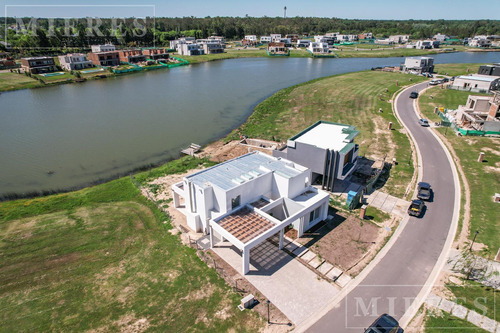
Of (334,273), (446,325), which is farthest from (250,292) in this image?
(446,325)

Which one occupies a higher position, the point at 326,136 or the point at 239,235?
the point at 326,136

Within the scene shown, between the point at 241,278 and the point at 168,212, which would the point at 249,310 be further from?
the point at 168,212

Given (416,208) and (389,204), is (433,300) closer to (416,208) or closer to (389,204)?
(416,208)

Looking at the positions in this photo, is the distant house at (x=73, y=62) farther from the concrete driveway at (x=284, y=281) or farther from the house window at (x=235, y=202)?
the concrete driveway at (x=284, y=281)

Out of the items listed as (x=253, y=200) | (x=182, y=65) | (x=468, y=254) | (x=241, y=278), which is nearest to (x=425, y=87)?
(x=468, y=254)

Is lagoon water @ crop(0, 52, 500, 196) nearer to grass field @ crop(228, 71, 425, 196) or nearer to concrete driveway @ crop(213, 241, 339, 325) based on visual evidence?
grass field @ crop(228, 71, 425, 196)

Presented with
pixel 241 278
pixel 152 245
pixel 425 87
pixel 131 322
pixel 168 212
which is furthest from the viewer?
pixel 425 87

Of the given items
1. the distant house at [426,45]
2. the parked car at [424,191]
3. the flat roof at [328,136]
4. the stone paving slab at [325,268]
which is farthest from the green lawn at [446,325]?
the distant house at [426,45]
